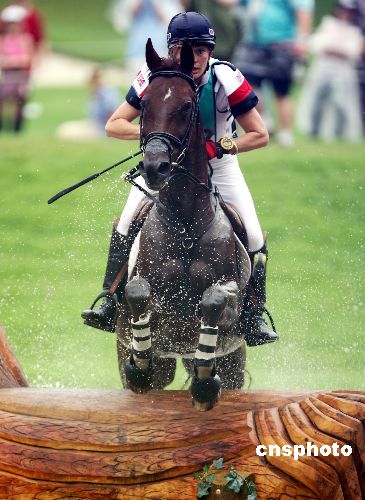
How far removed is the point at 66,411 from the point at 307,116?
406 inches

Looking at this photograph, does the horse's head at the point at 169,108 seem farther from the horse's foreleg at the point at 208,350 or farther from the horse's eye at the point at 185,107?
the horse's foreleg at the point at 208,350

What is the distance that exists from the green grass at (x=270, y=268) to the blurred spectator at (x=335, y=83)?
162 centimetres

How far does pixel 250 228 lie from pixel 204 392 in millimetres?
1151

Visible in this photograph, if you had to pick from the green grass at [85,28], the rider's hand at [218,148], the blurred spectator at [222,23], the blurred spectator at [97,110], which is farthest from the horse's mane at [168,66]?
the green grass at [85,28]

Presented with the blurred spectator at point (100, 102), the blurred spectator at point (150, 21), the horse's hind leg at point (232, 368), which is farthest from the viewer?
the blurred spectator at point (150, 21)

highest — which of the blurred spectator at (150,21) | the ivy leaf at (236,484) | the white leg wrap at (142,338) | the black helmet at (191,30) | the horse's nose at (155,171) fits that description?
the black helmet at (191,30)

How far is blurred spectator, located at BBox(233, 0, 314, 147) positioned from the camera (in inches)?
557

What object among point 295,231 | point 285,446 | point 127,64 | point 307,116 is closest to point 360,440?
point 285,446

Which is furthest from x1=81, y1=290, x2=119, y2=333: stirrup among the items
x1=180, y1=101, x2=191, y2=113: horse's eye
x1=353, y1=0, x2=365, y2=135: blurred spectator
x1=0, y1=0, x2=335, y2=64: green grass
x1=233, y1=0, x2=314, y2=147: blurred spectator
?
x1=0, y1=0, x2=335, y2=64: green grass

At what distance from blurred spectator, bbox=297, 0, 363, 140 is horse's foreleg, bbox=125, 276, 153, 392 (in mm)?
9133

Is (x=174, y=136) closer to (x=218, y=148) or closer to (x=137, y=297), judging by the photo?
(x=218, y=148)

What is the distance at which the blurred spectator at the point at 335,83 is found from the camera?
15.2m

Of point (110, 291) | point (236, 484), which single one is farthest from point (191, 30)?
point (236, 484)

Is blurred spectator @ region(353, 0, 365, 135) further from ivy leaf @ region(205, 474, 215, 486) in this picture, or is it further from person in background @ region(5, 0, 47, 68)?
ivy leaf @ region(205, 474, 215, 486)
